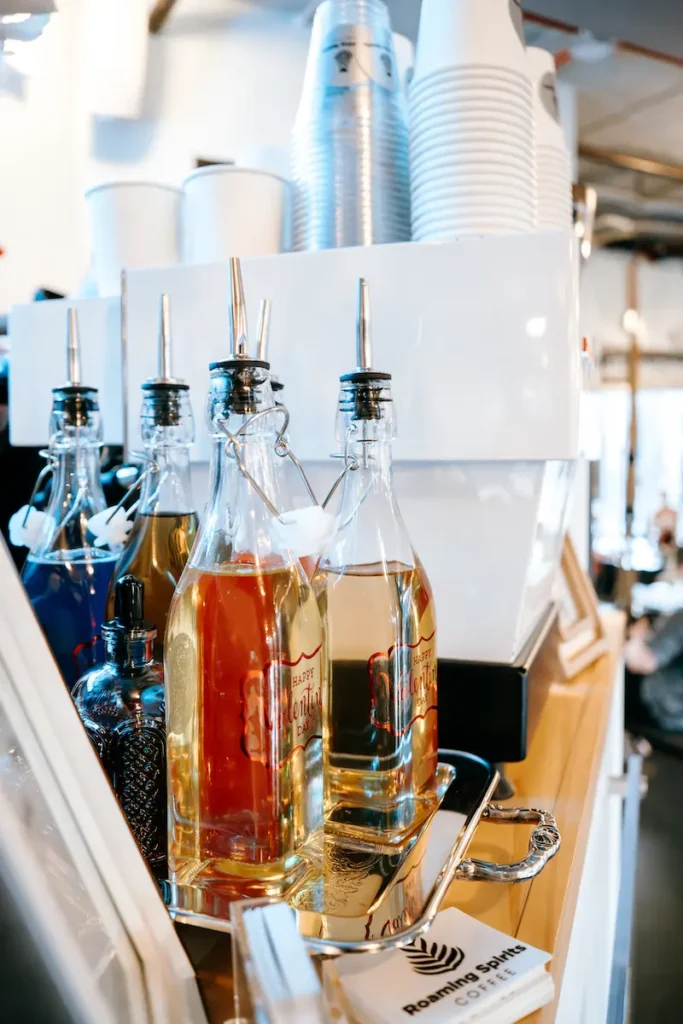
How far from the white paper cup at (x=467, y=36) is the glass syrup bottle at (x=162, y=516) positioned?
0.35 meters

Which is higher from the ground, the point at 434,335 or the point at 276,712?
the point at 434,335

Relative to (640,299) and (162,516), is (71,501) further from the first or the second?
(640,299)

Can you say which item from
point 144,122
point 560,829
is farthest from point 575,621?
point 144,122

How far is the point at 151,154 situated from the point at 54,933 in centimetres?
104

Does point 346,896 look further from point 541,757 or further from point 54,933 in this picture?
point 541,757

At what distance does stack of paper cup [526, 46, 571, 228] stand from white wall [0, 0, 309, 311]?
324 mm

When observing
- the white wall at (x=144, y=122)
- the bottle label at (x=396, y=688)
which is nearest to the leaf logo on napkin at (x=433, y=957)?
the bottle label at (x=396, y=688)

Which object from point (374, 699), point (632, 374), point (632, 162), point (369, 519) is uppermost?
point (632, 162)

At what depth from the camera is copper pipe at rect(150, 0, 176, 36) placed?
959mm

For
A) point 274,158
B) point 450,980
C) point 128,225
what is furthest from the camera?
point 274,158

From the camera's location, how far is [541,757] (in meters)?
0.74

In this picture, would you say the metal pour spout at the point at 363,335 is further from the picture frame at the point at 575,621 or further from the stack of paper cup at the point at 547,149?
the picture frame at the point at 575,621

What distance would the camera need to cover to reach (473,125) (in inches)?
25.2

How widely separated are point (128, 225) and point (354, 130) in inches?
10.7
